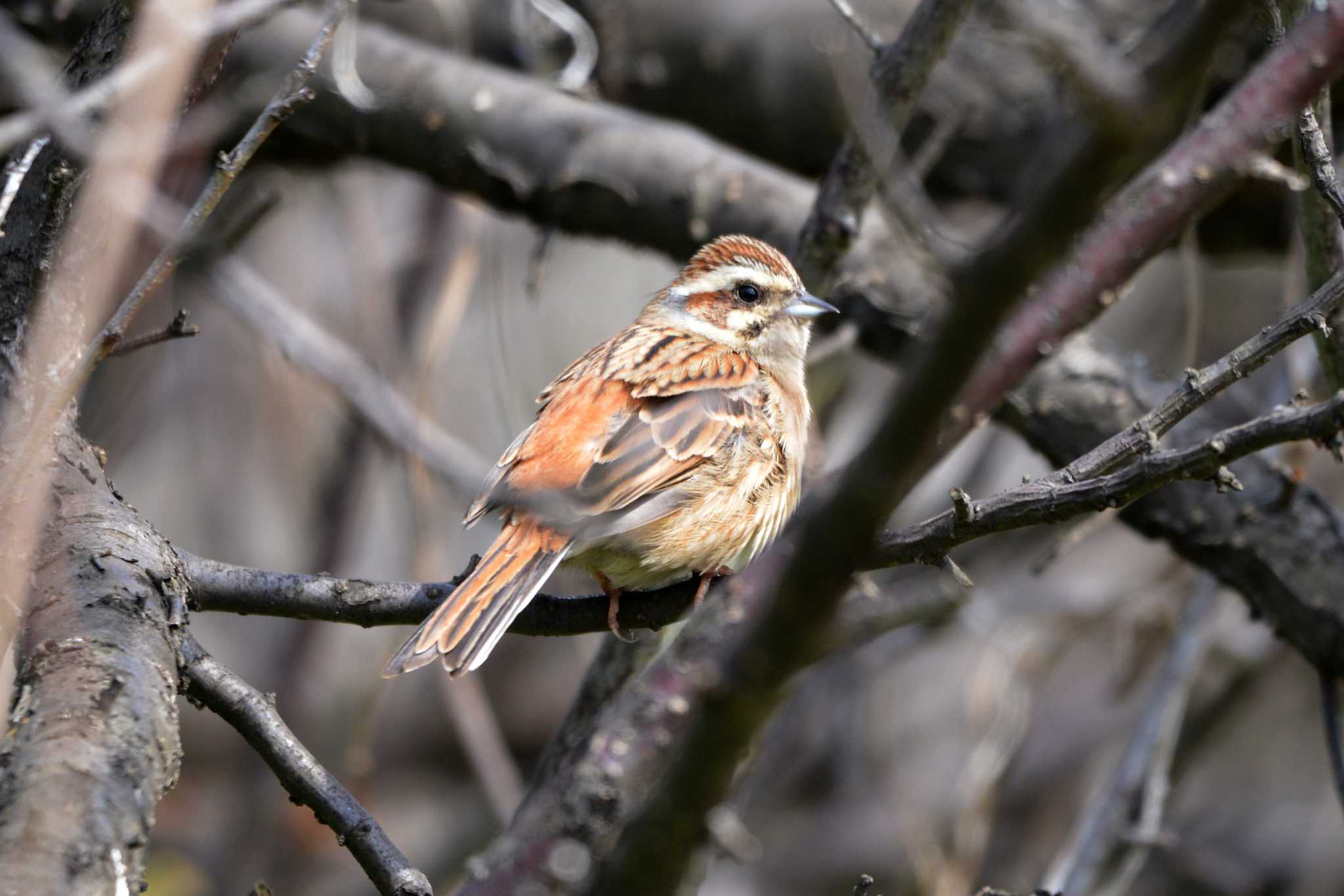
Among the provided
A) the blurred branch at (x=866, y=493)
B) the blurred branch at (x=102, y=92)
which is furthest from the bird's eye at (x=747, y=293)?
the blurred branch at (x=866, y=493)

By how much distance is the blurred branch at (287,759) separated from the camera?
2420 mm

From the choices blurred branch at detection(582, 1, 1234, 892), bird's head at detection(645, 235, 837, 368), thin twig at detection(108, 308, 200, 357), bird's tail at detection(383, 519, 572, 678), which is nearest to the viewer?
blurred branch at detection(582, 1, 1234, 892)

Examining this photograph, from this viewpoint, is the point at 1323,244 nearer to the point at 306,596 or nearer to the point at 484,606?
the point at 484,606

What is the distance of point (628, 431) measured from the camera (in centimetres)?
353

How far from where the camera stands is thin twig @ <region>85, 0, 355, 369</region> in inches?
84.1

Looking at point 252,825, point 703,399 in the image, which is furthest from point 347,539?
point 703,399

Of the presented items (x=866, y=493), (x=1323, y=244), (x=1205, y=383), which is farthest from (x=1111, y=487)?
(x=1323, y=244)

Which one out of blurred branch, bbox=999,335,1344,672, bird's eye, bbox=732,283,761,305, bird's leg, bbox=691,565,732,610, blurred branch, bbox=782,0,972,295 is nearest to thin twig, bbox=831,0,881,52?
blurred branch, bbox=782,0,972,295

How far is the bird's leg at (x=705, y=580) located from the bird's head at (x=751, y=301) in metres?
0.93

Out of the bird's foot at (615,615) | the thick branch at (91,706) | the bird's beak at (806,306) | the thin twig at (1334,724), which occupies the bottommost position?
the thick branch at (91,706)

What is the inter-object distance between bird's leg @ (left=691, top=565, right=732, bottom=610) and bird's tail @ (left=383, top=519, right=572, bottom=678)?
0.36 m

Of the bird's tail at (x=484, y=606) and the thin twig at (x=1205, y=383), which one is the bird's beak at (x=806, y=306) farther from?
the thin twig at (x=1205, y=383)

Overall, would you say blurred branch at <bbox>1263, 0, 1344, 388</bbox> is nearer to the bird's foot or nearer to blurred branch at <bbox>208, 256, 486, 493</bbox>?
the bird's foot

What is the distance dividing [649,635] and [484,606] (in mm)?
1215
